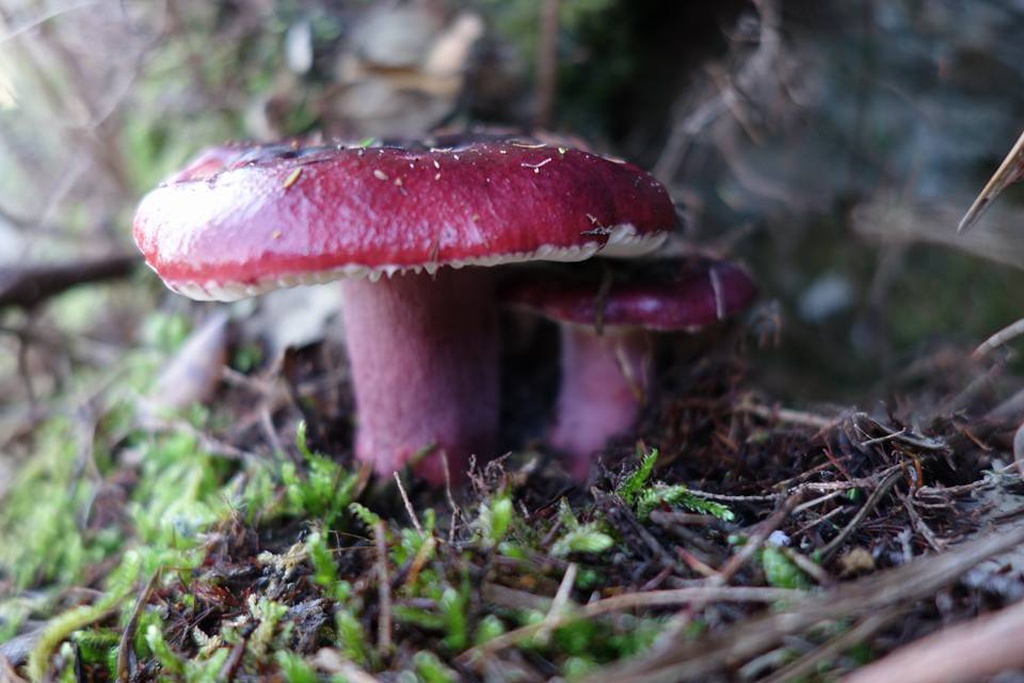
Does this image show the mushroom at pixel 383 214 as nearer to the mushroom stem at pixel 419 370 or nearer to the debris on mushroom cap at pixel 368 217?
the debris on mushroom cap at pixel 368 217

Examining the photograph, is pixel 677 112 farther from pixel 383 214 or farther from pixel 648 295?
pixel 383 214

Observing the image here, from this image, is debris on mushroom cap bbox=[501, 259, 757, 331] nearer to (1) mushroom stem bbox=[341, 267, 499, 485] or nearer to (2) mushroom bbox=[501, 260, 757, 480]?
(2) mushroom bbox=[501, 260, 757, 480]

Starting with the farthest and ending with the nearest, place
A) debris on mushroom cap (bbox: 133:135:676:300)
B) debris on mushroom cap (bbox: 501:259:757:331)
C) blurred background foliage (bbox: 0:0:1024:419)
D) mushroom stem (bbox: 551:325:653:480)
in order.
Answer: blurred background foliage (bbox: 0:0:1024:419) → mushroom stem (bbox: 551:325:653:480) → debris on mushroom cap (bbox: 501:259:757:331) → debris on mushroom cap (bbox: 133:135:676:300)

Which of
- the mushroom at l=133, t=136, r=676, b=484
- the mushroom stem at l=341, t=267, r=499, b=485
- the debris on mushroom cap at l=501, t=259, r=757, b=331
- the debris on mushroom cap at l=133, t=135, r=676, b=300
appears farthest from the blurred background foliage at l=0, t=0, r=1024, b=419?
the debris on mushroom cap at l=133, t=135, r=676, b=300

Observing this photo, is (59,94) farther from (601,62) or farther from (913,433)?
(913,433)

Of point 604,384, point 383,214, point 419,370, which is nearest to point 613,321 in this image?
point 604,384

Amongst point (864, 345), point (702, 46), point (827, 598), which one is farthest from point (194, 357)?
point (864, 345)
